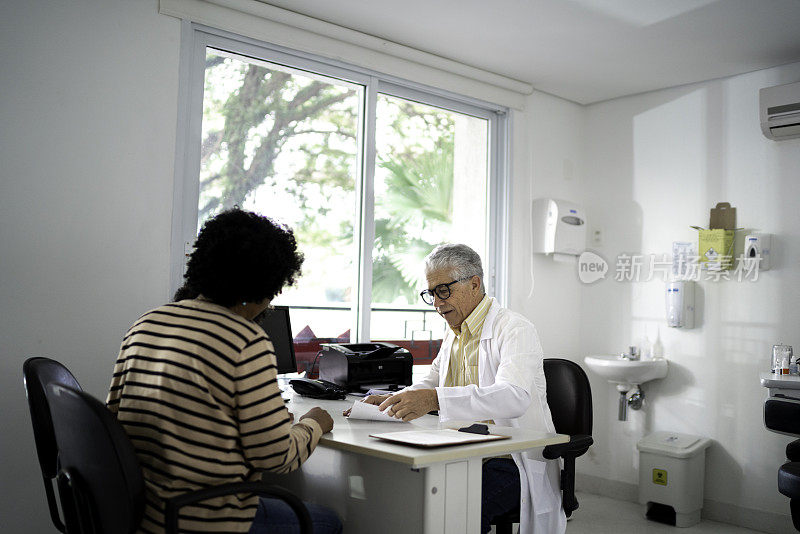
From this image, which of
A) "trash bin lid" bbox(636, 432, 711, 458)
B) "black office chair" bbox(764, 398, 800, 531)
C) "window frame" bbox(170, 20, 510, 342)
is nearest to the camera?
"black office chair" bbox(764, 398, 800, 531)

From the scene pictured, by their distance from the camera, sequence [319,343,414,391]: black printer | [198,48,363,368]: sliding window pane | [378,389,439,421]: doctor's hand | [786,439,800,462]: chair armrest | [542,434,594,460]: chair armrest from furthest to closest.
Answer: [198,48,363,368]: sliding window pane → [319,343,414,391]: black printer → [786,439,800,462]: chair armrest → [542,434,594,460]: chair armrest → [378,389,439,421]: doctor's hand

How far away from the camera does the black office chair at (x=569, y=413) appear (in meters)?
2.29

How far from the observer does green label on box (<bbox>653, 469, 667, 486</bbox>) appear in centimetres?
383

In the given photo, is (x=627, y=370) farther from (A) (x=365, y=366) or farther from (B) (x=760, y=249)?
(A) (x=365, y=366)

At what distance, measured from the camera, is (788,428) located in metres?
2.57

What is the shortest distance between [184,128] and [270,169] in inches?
21.4

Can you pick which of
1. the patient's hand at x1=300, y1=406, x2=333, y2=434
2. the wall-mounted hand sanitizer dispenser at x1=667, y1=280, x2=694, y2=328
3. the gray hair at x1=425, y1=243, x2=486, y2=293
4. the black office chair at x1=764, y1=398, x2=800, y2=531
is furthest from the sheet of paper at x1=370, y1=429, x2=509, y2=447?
the wall-mounted hand sanitizer dispenser at x1=667, y1=280, x2=694, y2=328

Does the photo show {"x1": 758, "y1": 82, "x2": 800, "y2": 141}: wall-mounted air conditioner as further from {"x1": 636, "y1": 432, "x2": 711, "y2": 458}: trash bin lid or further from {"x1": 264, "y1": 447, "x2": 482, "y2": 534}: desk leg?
{"x1": 264, "y1": 447, "x2": 482, "y2": 534}: desk leg

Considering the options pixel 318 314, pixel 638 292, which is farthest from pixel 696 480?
pixel 318 314

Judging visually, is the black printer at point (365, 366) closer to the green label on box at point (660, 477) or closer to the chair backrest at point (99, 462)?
the chair backrest at point (99, 462)

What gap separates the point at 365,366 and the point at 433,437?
3.92 feet

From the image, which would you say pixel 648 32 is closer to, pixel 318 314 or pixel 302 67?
pixel 302 67

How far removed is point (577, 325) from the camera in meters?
4.74

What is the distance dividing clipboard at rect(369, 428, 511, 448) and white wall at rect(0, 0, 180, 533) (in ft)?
5.01
